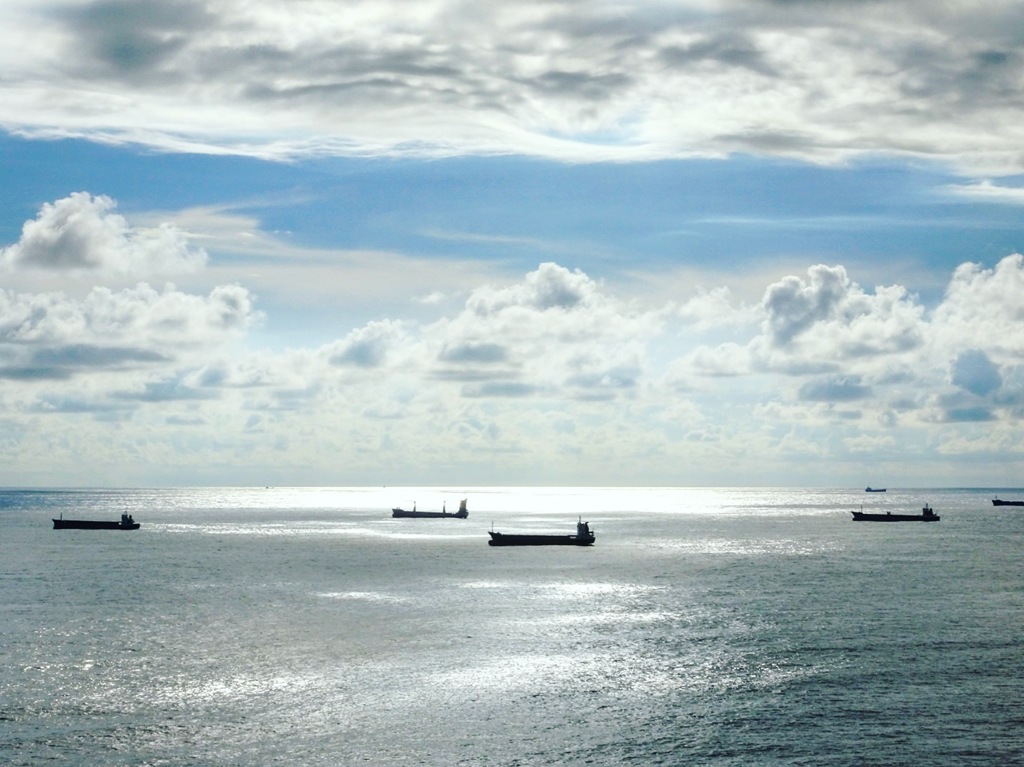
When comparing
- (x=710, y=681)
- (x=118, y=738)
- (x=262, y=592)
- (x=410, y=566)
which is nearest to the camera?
(x=118, y=738)

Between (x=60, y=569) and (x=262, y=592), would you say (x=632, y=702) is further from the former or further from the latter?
(x=60, y=569)

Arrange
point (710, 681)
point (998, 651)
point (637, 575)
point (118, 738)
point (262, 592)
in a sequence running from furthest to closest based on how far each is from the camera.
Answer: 1. point (637, 575)
2. point (262, 592)
3. point (998, 651)
4. point (710, 681)
5. point (118, 738)

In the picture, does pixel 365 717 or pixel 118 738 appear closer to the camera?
pixel 118 738

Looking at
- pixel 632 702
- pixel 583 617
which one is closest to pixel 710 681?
pixel 632 702

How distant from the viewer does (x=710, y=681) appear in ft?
247

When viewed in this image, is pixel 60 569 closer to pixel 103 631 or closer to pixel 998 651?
pixel 103 631

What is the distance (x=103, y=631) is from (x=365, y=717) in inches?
1674

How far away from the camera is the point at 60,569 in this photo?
508 ft

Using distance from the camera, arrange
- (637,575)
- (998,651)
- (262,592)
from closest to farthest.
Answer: (998,651) → (262,592) → (637,575)

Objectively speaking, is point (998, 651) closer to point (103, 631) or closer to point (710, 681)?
point (710, 681)

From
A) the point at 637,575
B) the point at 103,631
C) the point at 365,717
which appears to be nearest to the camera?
the point at 365,717

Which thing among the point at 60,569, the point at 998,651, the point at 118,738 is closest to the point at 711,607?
the point at 998,651

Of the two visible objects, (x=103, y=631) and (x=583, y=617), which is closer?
(x=103, y=631)

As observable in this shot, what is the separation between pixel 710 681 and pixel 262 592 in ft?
231
